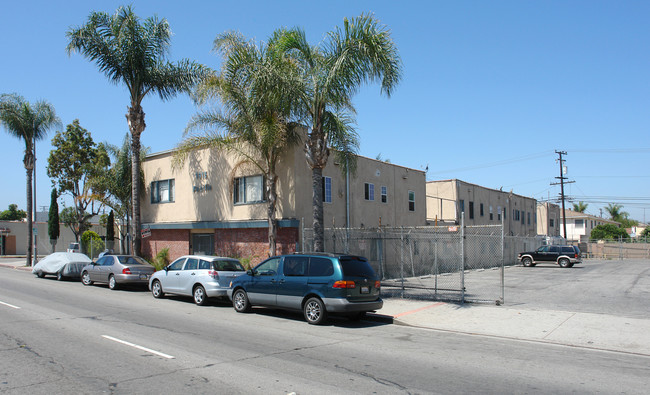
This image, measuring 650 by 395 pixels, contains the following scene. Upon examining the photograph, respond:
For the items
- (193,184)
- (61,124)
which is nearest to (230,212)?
(193,184)

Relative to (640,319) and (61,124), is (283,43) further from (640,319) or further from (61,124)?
(61,124)

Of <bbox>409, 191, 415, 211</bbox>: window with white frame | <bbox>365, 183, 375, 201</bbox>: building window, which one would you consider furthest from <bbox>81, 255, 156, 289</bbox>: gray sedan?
<bbox>409, 191, 415, 211</bbox>: window with white frame

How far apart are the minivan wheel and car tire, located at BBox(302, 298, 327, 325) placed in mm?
4336

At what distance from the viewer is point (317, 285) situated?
11477 millimetres

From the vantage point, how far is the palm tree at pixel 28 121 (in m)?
30.7

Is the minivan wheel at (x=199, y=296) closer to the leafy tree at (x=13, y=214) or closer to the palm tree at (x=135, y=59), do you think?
the palm tree at (x=135, y=59)

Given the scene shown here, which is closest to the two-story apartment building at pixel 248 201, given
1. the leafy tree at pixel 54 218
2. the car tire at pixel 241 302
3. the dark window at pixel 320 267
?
the car tire at pixel 241 302

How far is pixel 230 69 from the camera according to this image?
54.9ft

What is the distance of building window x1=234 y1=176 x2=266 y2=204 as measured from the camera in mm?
20938

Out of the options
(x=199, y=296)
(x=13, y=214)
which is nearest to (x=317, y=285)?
(x=199, y=296)

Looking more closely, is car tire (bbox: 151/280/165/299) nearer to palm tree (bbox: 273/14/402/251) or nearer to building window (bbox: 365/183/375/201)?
palm tree (bbox: 273/14/402/251)

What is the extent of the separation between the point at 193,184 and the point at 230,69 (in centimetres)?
907

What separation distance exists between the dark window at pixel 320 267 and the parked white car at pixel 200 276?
Result: 383 centimetres

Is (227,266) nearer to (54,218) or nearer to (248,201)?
(248,201)
